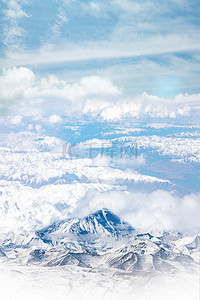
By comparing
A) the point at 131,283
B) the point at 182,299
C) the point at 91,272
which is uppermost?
the point at 182,299

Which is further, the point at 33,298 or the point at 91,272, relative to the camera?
the point at 91,272

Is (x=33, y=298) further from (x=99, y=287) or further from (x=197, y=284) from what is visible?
(x=197, y=284)

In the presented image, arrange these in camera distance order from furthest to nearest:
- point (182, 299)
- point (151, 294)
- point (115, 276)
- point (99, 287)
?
point (115, 276)
point (99, 287)
point (151, 294)
point (182, 299)

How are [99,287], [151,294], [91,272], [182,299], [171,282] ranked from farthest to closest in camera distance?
[91,272], [99,287], [171,282], [151,294], [182,299]

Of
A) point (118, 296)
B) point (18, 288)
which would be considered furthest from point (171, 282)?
point (18, 288)

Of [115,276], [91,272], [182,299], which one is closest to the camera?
[182,299]

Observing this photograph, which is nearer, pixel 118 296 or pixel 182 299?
pixel 182 299

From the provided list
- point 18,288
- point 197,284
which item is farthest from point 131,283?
point 18,288

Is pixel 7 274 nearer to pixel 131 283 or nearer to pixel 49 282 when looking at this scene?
pixel 49 282

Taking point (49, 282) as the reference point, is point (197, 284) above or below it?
above
